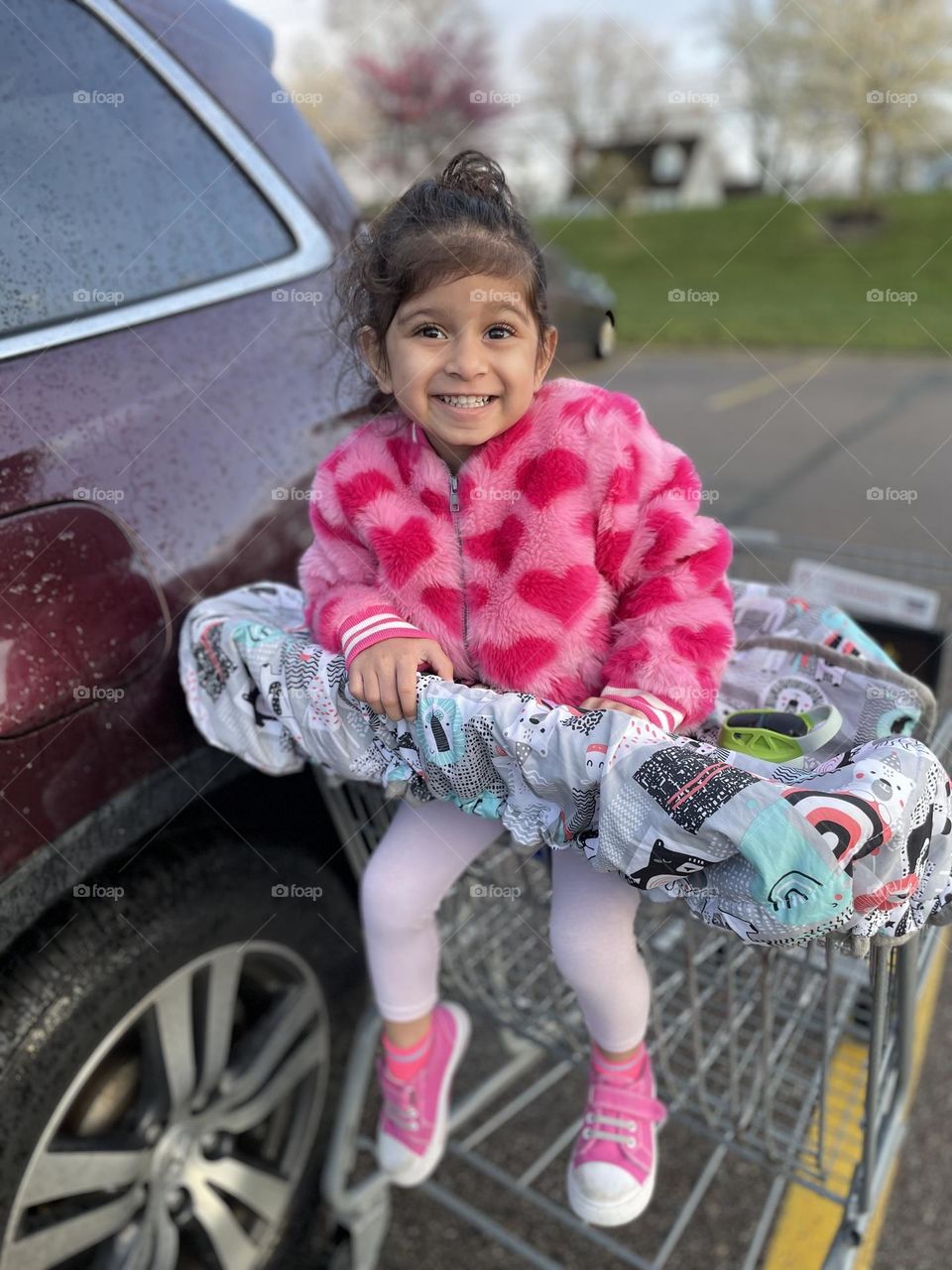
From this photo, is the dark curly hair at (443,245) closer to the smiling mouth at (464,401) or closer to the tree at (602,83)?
the smiling mouth at (464,401)

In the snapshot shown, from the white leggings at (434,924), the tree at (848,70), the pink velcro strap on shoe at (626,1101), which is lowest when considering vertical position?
the pink velcro strap on shoe at (626,1101)

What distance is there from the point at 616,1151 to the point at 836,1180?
1.71ft

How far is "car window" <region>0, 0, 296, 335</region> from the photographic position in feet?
5.42

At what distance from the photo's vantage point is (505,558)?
1617 mm

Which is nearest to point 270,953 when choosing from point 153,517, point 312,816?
point 312,816

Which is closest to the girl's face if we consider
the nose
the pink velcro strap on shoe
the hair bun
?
the nose

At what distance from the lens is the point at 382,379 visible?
65.3 inches

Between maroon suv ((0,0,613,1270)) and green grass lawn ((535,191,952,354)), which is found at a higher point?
green grass lawn ((535,191,952,354))

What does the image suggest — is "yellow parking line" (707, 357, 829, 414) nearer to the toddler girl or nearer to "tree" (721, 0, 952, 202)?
the toddler girl

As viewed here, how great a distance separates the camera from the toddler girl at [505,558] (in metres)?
1.50

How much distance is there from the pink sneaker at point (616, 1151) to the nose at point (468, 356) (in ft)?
3.67

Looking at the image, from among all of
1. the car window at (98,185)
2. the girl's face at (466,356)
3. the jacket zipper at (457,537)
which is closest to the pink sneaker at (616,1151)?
the jacket zipper at (457,537)

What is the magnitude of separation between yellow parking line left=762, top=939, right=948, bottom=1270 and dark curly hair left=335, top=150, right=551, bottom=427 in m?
1.33

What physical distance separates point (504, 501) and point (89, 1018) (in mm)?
987
